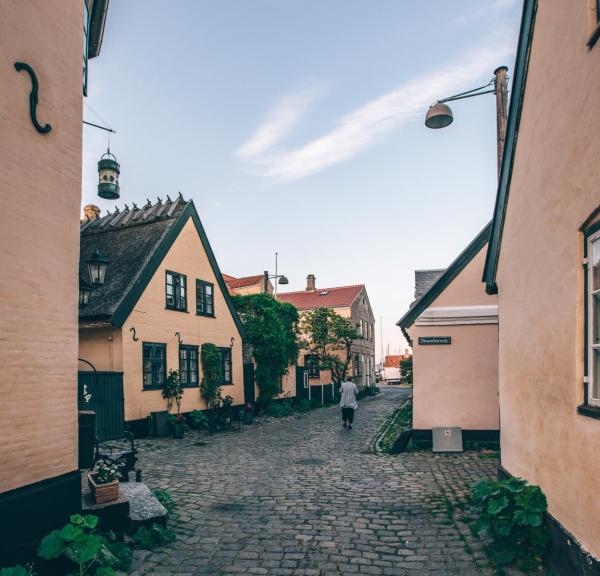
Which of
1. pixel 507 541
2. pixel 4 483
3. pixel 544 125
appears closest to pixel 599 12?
pixel 544 125

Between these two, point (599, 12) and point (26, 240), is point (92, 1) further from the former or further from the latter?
point (599, 12)

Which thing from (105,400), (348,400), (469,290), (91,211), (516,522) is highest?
(91,211)

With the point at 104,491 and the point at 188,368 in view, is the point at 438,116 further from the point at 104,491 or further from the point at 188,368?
the point at 188,368

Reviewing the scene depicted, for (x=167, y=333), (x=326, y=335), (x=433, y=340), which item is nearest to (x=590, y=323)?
(x=433, y=340)

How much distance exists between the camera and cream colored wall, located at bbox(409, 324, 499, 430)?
451 inches

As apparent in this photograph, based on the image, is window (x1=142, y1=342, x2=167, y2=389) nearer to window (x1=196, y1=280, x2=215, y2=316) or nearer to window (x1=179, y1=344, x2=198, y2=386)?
window (x1=179, y1=344, x2=198, y2=386)

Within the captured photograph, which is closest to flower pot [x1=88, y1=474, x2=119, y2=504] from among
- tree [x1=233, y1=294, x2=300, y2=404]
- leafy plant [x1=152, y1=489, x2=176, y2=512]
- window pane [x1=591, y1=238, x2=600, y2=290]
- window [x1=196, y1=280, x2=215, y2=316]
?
leafy plant [x1=152, y1=489, x2=176, y2=512]

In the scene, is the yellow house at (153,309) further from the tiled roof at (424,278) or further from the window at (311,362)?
the window at (311,362)

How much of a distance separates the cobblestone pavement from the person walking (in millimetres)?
2856

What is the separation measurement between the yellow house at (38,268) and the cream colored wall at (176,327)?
9257 mm

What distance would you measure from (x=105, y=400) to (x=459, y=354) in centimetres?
893

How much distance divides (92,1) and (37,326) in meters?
5.28

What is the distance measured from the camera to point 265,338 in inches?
868

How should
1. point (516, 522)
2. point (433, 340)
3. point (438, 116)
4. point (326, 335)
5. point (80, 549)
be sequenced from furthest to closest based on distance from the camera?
1. point (326, 335)
2. point (433, 340)
3. point (438, 116)
4. point (516, 522)
5. point (80, 549)
